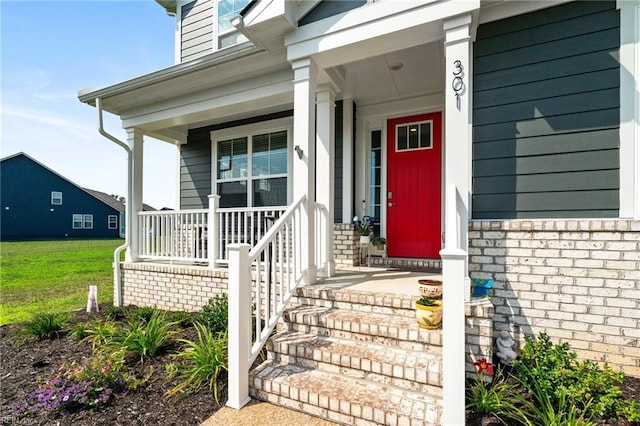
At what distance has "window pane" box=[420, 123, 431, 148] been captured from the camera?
176 inches

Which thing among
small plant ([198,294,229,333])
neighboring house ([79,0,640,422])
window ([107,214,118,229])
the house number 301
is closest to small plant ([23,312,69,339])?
neighboring house ([79,0,640,422])

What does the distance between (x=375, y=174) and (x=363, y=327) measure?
2.94 metres

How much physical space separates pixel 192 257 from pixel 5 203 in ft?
78.5

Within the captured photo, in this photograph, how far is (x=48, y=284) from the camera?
21.6 ft

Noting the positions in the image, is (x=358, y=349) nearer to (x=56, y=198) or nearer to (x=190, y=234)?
(x=190, y=234)

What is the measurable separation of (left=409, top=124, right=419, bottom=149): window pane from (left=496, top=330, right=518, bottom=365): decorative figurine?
2.94 metres

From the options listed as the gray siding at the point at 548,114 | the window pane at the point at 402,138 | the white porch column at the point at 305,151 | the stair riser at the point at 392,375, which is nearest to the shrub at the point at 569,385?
the stair riser at the point at 392,375

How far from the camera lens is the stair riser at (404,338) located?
2.21 m

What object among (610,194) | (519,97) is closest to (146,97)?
(519,97)

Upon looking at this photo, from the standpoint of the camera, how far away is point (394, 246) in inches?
184

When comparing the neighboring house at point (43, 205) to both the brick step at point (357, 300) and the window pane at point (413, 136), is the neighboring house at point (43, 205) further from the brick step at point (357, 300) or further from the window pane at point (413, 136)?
the window pane at point (413, 136)

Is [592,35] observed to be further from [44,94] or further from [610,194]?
[44,94]

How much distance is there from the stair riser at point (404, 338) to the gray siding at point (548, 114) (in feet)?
4.40

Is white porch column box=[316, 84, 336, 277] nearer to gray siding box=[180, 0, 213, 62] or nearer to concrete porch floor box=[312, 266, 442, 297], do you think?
concrete porch floor box=[312, 266, 442, 297]
